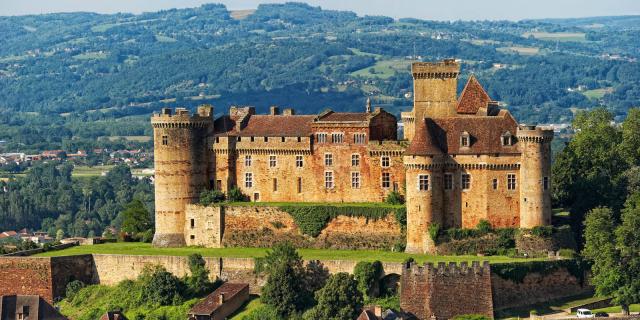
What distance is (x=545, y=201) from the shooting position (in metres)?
70.3

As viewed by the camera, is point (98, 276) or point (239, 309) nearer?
point (239, 309)

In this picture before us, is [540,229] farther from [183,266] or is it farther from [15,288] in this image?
[15,288]

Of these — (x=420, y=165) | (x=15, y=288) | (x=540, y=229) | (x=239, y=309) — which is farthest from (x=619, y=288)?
(x=15, y=288)

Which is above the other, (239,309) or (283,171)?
(283,171)

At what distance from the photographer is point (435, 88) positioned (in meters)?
74.7

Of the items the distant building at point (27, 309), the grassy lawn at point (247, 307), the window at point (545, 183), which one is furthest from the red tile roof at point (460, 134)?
the distant building at point (27, 309)

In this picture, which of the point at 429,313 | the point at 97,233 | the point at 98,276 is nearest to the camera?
the point at 429,313

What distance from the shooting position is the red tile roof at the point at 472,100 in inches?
2948

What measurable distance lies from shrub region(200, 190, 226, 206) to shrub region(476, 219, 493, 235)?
13.9m

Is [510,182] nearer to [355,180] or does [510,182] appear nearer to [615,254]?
[615,254]

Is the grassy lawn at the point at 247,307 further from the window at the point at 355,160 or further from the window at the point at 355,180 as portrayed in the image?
the window at the point at 355,160

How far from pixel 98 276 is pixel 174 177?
627 cm

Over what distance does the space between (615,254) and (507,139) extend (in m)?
7.70

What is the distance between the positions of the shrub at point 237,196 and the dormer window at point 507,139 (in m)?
14.1
